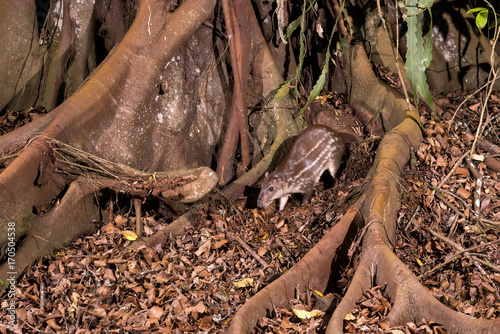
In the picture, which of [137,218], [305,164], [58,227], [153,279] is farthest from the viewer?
[305,164]

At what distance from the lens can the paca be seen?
18.6 feet

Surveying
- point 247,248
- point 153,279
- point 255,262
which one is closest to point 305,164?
point 247,248

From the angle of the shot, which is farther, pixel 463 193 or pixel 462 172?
pixel 462 172

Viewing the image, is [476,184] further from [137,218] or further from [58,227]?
[58,227]

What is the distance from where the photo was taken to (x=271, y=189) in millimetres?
5680

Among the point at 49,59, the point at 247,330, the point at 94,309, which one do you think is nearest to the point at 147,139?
the point at 49,59

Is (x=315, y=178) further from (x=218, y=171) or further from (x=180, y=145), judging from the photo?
(x=180, y=145)

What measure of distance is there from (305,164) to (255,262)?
1.81 m

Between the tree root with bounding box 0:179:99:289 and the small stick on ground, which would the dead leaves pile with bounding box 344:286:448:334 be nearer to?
the small stick on ground

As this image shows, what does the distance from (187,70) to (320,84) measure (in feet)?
5.28

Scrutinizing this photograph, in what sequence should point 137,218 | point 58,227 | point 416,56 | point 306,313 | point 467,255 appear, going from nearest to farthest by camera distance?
point 306,313 → point 467,255 → point 416,56 → point 58,227 → point 137,218

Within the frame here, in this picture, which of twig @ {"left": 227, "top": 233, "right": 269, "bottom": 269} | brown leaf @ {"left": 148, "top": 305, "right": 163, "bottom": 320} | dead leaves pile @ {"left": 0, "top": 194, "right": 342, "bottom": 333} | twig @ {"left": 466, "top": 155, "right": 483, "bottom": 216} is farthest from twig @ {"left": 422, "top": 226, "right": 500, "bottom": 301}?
brown leaf @ {"left": 148, "top": 305, "right": 163, "bottom": 320}

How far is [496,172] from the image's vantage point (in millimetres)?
4938

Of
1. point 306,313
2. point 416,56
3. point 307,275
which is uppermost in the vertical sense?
point 416,56
